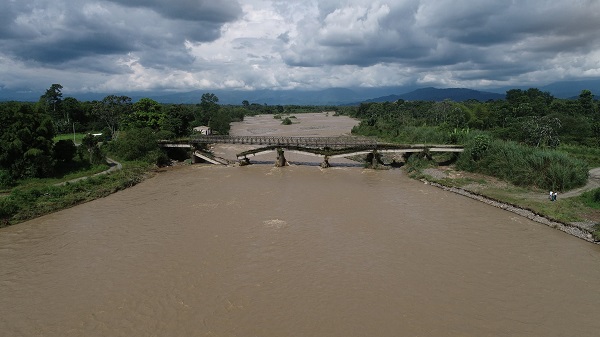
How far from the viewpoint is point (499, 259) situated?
667 inches

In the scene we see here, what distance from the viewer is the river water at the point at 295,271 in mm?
12586

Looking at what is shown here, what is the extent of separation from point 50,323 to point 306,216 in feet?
47.2

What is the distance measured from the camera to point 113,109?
53.3m

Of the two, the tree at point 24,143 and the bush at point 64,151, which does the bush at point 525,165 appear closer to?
the bush at point 64,151

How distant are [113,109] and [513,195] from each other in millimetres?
53219

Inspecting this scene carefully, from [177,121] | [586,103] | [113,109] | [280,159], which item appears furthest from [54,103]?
[586,103]

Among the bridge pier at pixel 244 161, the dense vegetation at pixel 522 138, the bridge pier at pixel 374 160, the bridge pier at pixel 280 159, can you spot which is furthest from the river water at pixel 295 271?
the bridge pier at pixel 244 161

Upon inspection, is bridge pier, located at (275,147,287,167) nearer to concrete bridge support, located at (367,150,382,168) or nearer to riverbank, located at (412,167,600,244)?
concrete bridge support, located at (367,150,382,168)

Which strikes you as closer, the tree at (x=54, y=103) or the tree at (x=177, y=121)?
the tree at (x=177, y=121)

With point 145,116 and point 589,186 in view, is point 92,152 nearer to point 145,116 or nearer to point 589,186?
point 145,116

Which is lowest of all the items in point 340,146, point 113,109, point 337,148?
point 337,148

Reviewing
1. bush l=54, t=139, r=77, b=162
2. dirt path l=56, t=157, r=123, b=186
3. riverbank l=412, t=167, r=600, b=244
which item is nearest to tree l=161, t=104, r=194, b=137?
dirt path l=56, t=157, r=123, b=186

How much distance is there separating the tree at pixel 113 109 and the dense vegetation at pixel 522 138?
4152cm

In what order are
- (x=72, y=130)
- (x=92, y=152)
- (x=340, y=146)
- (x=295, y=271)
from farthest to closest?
1. (x=72, y=130)
2. (x=340, y=146)
3. (x=92, y=152)
4. (x=295, y=271)
